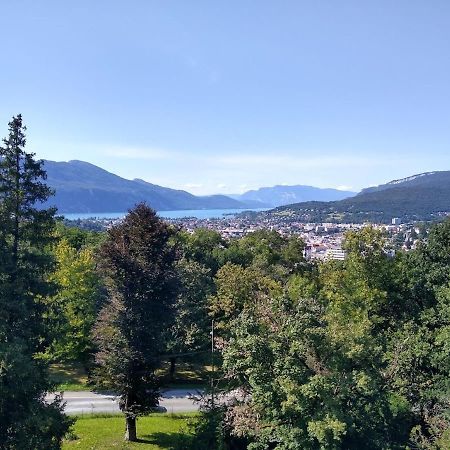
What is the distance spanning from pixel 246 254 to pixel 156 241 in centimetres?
3184

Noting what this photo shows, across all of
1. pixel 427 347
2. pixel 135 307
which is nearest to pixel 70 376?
pixel 135 307

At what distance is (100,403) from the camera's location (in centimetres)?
2861

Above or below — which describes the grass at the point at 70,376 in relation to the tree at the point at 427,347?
below

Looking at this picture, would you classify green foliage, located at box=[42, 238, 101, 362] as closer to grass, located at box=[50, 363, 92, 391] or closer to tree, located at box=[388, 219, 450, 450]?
grass, located at box=[50, 363, 92, 391]

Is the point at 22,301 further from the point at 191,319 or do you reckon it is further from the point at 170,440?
the point at 191,319

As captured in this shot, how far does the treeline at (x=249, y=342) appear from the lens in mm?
13766

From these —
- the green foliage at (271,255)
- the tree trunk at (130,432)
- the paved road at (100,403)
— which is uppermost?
the green foliage at (271,255)

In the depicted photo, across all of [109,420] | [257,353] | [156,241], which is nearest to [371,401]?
[257,353]

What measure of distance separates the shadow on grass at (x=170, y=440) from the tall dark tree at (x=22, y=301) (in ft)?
24.4

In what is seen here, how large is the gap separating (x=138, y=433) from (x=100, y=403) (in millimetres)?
6442

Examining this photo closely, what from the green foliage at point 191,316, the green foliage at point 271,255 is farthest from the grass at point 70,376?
the green foliage at point 271,255

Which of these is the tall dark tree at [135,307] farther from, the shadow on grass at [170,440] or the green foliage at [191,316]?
the green foliage at [191,316]

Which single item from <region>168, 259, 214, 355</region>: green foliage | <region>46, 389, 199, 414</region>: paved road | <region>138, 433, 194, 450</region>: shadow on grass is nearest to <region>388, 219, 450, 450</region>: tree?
<region>138, 433, 194, 450</region>: shadow on grass

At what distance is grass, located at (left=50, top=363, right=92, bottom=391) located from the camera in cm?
3129
